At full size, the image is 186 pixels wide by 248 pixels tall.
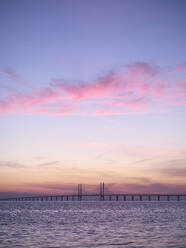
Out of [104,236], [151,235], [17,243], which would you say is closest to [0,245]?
[17,243]

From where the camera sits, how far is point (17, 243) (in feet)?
81.0

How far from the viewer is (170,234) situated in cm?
2917

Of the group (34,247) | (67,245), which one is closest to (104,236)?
(67,245)

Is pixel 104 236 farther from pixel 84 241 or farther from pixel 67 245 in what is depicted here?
pixel 67 245

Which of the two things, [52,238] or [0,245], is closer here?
[0,245]

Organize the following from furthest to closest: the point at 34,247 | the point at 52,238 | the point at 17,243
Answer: the point at 52,238 → the point at 17,243 → the point at 34,247

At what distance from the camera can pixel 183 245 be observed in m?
23.2

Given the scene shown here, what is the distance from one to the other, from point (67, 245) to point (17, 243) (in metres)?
3.96

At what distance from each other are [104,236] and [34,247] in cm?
738

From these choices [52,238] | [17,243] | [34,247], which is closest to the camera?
[34,247]

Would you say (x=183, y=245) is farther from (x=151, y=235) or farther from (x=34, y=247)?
(x=34, y=247)

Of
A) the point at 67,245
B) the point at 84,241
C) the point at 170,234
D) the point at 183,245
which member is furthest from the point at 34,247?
the point at 170,234

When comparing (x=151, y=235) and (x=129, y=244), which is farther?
(x=151, y=235)

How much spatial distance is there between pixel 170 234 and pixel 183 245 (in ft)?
20.1
